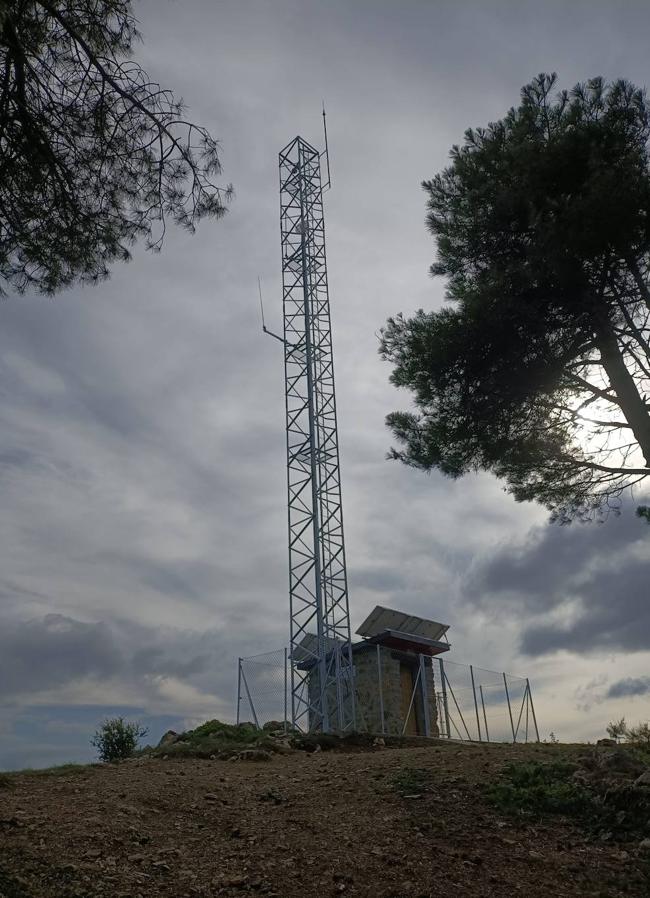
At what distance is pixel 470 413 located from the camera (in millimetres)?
12680

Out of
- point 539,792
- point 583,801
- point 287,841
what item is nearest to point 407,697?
point 539,792

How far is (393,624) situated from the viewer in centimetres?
2048

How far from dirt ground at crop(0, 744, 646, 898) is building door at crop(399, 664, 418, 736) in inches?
352

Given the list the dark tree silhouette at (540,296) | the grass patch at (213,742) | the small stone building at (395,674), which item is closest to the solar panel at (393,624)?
the small stone building at (395,674)

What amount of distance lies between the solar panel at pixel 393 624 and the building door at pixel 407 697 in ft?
3.22

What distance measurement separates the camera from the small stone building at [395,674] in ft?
62.1

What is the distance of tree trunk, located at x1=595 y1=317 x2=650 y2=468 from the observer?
448 inches

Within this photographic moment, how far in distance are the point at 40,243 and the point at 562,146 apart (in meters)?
7.83

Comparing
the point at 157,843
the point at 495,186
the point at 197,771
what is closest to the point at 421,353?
the point at 495,186

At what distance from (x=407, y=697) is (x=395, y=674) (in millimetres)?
797

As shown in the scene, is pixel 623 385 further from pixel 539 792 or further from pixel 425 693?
pixel 425 693

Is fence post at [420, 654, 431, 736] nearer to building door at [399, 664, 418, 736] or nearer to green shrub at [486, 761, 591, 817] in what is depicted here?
building door at [399, 664, 418, 736]

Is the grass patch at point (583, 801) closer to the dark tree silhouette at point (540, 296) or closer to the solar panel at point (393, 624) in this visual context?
the dark tree silhouette at point (540, 296)

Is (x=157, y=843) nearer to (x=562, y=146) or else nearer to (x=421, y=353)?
(x=421, y=353)
